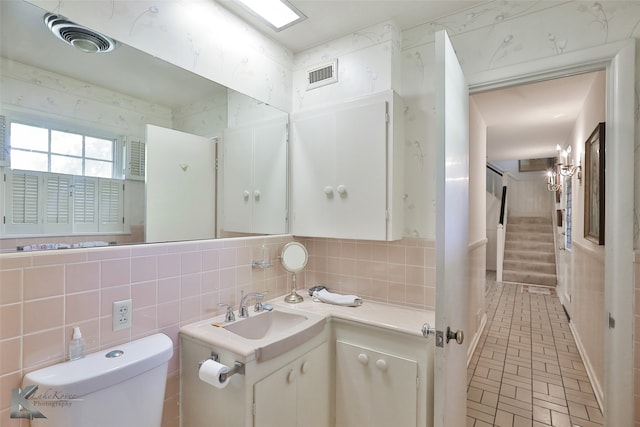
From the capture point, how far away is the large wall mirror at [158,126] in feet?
3.52

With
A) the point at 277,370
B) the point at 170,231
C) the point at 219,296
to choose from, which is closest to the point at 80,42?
the point at 170,231

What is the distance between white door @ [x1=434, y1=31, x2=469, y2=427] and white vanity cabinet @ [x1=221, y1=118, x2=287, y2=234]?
3.79 feet

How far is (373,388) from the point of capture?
157cm

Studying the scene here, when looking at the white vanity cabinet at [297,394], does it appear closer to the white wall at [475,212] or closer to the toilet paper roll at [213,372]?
the toilet paper roll at [213,372]

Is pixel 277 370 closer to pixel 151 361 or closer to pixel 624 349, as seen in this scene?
pixel 151 361

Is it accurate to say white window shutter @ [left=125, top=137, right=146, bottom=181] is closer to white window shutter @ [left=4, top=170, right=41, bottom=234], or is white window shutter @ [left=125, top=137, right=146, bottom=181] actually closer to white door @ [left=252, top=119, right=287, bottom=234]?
white window shutter @ [left=4, top=170, right=41, bottom=234]

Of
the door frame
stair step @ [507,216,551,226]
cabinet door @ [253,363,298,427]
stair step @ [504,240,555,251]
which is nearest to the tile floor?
the door frame

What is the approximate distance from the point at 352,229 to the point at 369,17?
4.15 ft

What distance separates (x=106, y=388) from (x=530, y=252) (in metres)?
7.13

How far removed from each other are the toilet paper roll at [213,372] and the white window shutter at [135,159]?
878 millimetres

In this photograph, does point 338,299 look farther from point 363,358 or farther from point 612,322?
point 612,322

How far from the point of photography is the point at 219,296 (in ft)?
5.34

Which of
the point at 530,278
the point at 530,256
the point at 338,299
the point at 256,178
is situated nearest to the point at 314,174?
the point at 256,178

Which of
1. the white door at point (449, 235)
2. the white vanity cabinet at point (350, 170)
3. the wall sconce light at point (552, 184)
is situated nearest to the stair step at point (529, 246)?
the wall sconce light at point (552, 184)
